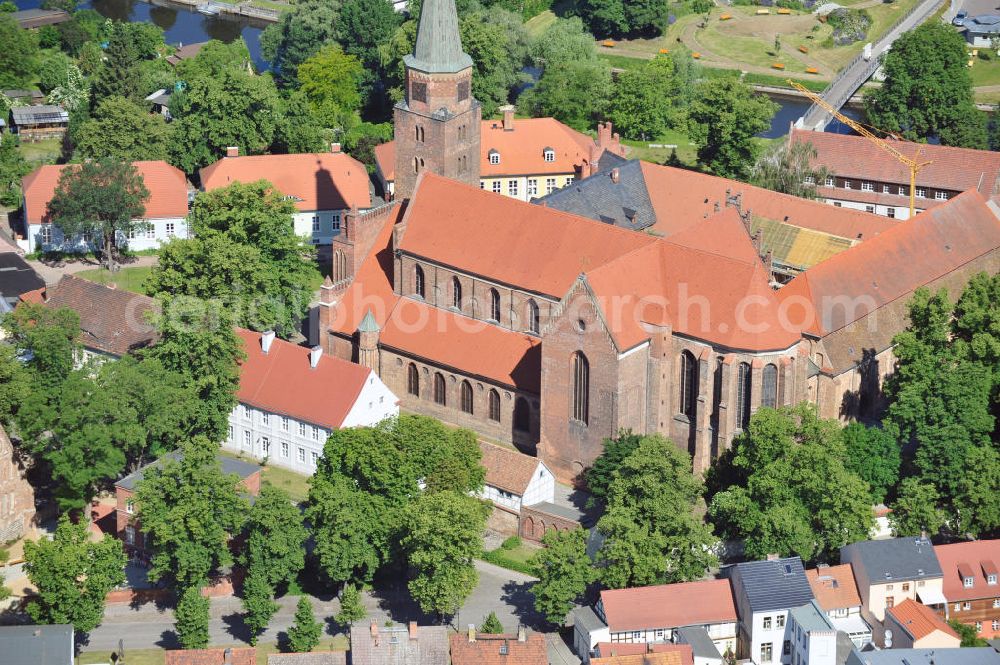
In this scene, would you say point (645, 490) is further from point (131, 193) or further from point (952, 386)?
point (131, 193)

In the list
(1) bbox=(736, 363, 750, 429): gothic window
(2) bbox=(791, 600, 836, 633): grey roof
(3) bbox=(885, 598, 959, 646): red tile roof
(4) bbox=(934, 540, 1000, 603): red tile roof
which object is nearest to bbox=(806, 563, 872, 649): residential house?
(3) bbox=(885, 598, 959, 646): red tile roof

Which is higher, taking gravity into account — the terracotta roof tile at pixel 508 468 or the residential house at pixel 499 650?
the terracotta roof tile at pixel 508 468

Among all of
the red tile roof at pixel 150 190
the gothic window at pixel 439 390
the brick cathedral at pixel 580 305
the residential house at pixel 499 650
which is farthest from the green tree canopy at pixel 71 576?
the red tile roof at pixel 150 190

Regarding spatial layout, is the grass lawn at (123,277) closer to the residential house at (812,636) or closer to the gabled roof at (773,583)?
the gabled roof at (773,583)

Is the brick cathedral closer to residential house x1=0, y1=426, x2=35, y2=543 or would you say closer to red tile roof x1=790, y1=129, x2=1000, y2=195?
red tile roof x1=790, y1=129, x2=1000, y2=195

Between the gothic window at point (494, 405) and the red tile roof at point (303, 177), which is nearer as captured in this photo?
the gothic window at point (494, 405)

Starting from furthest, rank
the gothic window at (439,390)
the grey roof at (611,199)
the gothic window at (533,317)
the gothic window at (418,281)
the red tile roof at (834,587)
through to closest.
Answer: the grey roof at (611,199) < the gothic window at (418,281) < the gothic window at (439,390) < the gothic window at (533,317) < the red tile roof at (834,587)

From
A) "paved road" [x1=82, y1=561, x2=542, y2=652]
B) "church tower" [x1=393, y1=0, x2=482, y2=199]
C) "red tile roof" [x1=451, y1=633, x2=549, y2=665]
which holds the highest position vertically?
"church tower" [x1=393, y1=0, x2=482, y2=199]

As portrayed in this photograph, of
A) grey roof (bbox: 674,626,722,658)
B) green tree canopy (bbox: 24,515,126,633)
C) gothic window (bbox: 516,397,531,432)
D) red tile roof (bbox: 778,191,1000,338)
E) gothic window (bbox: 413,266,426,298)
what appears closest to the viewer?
grey roof (bbox: 674,626,722,658)
